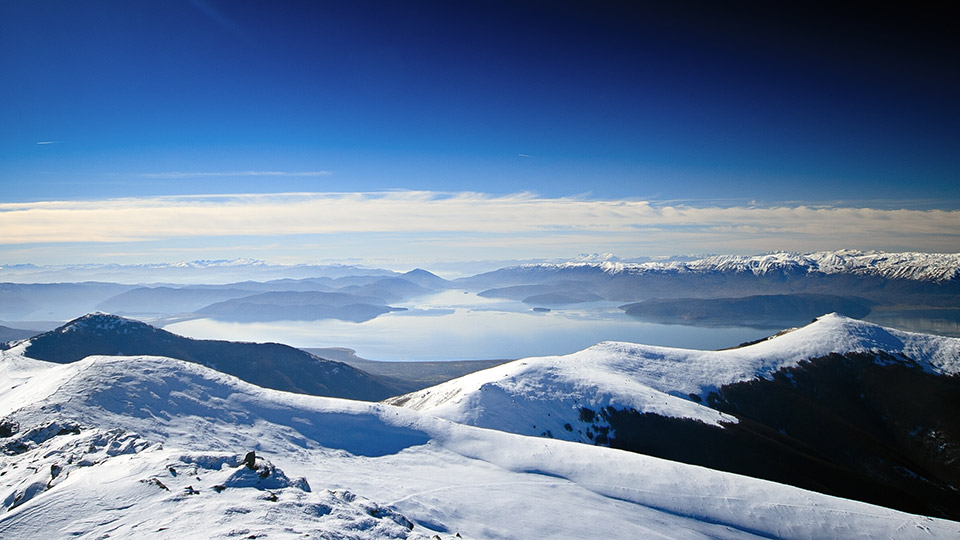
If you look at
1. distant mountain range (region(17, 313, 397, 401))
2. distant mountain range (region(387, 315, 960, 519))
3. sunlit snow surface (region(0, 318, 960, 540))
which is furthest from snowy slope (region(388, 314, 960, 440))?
distant mountain range (region(17, 313, 397, 401))

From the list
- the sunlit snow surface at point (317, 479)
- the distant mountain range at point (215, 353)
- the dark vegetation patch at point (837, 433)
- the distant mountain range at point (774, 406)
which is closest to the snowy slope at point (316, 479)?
the sunlit snow surface at point (317, 479)

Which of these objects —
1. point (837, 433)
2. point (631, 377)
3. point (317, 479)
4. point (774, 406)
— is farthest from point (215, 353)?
point (837, 433)

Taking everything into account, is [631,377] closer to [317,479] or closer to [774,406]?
[774,406]

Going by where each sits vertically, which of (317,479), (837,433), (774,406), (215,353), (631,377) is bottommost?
(215,353)

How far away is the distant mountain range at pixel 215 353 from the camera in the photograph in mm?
134625

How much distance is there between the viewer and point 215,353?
156 m

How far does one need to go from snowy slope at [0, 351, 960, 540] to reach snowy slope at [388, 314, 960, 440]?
63.1 ft

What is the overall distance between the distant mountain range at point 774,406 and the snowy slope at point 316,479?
19223 millimetres

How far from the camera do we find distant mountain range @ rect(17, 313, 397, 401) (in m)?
135

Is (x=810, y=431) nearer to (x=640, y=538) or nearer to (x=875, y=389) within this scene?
(x=875, y=389)

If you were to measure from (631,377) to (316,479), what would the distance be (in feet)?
202

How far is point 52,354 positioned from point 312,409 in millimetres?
136662

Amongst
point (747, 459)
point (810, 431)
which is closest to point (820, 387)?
point (810, 431)

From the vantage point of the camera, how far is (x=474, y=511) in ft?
81.5
